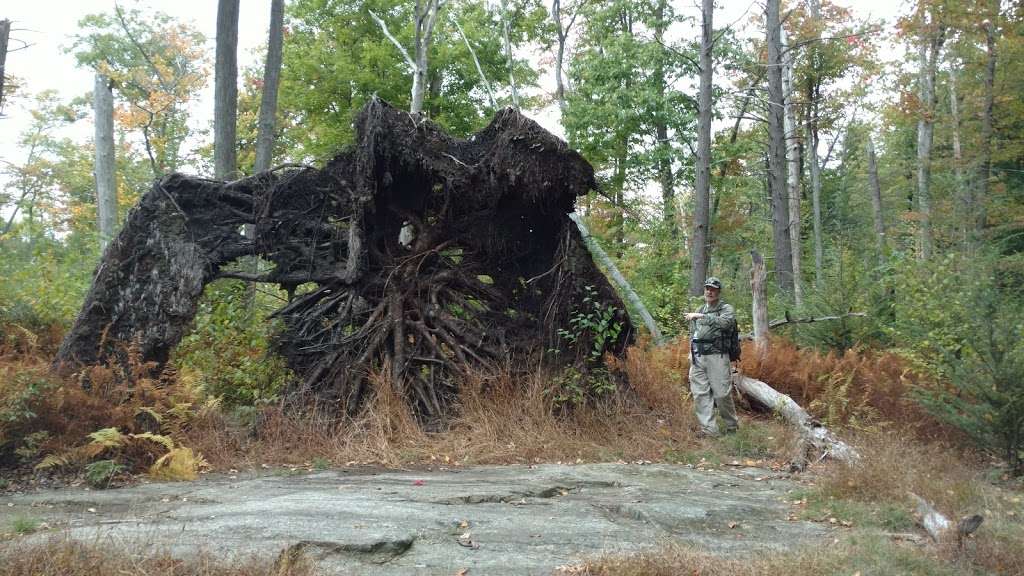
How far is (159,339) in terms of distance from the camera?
1030 centimetres

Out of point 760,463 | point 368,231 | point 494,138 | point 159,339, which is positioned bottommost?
point 760,463

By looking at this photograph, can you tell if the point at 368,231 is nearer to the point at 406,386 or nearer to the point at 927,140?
the point at 406,386

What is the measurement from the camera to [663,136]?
28906mm

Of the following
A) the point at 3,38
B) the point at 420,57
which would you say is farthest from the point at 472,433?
the point at 3,38

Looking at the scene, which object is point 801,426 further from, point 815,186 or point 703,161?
point 815,186

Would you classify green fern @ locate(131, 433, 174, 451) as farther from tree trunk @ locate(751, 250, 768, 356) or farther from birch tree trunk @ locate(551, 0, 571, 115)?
→ birch tree trunk @ locate(551, 0, 571, 115)

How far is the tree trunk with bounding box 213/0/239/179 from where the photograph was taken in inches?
661

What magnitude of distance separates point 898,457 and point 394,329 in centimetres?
676

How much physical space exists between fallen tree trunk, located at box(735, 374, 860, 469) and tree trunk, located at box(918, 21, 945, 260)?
1727 centimetres

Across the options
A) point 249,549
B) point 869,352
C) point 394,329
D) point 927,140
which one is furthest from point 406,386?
point 927,140

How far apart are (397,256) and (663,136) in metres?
19.3

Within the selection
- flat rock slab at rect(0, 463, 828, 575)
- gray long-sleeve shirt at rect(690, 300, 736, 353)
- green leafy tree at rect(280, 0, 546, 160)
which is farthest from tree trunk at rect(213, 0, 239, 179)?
gray long-sleeve shirt at rect(690, 300, 736, 353)

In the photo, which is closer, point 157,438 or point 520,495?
point 520,495

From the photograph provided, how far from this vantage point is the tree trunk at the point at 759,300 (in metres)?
14.5
